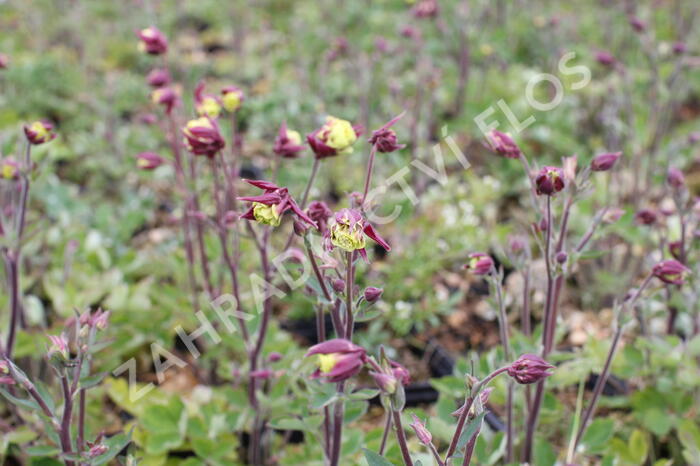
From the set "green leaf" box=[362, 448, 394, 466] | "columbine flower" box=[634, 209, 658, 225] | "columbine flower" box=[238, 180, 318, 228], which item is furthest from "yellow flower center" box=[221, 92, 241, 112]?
"columbine flower" box=[634, 209, 658, 225]

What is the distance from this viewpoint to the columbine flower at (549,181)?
123 centimetres

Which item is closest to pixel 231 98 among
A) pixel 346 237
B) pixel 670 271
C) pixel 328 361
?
pixel 346 237

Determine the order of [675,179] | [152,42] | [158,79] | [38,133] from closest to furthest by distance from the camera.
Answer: [38,133] → [675,179] → [152,42] → [158,79]

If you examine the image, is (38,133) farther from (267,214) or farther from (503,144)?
(503,144)

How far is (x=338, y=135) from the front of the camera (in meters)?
1.24

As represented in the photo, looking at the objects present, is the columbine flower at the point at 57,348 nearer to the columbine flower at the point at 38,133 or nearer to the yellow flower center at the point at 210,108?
the columbine flower at the point at 38,133

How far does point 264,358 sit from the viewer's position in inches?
73.9

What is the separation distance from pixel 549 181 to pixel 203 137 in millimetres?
672

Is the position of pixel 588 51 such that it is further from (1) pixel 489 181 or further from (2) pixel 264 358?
(2) pixel 264 358

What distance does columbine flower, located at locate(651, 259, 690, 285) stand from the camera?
135 cm

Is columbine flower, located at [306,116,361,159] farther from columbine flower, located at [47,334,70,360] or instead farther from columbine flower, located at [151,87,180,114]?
columbine flower, located at [151,87,180,114]

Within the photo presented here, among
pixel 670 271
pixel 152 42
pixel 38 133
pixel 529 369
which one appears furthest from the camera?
pixel 152 42

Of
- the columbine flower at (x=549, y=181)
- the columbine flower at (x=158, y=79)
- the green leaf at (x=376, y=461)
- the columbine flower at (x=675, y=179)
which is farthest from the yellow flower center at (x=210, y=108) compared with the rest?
the columbine flower at (x=675, y=179)

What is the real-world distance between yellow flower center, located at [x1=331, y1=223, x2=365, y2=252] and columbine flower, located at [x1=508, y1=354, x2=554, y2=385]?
1.03ft
